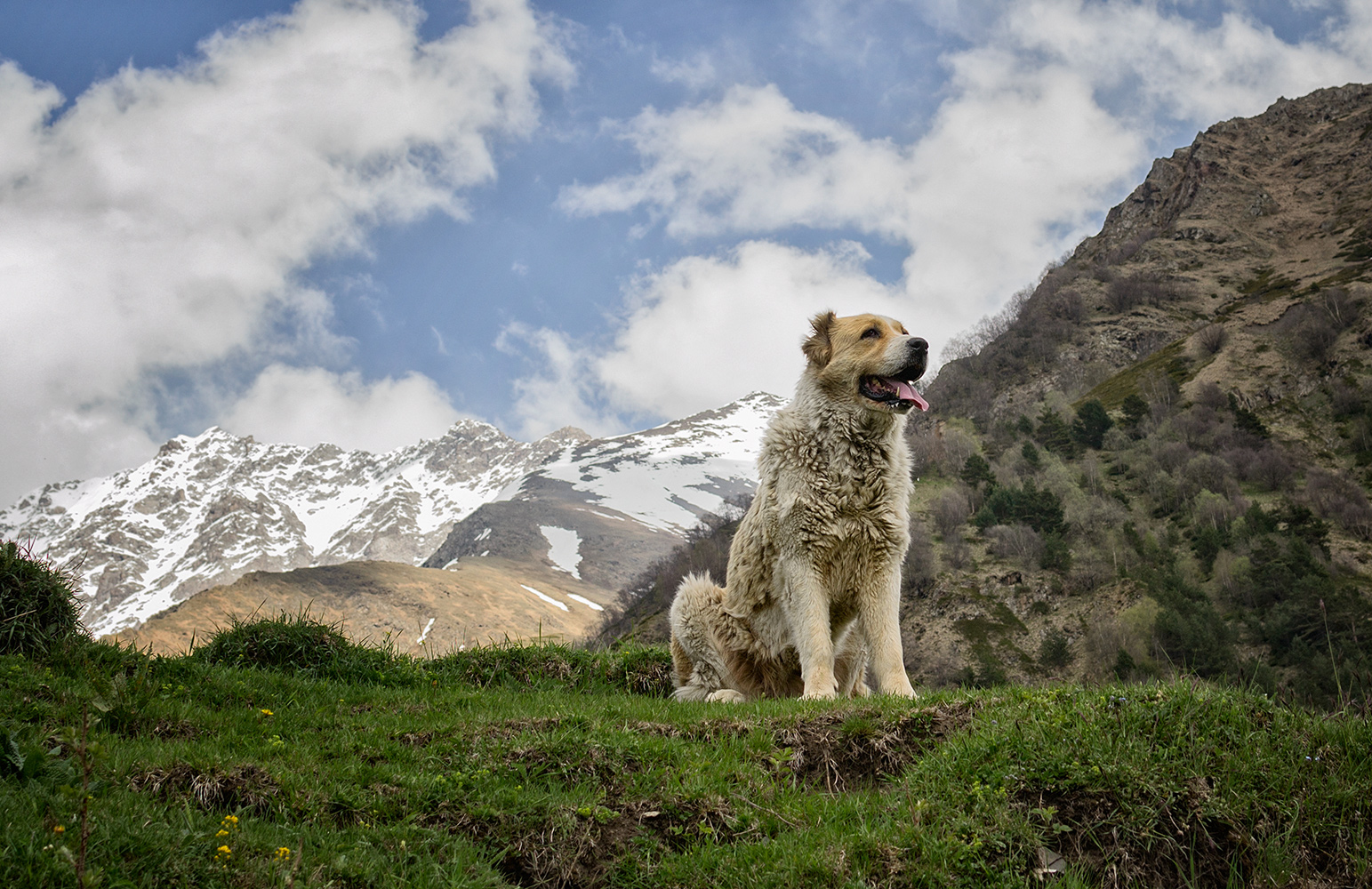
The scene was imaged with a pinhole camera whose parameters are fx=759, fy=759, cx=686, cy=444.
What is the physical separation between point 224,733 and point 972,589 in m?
94.3

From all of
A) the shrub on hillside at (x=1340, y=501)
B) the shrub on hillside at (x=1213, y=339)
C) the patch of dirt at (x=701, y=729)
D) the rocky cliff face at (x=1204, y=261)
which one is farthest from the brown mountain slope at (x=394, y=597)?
the shrub on hillside at (x=1213, y=339)

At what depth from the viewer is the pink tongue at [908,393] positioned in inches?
272

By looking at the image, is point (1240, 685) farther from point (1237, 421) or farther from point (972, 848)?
point (1237, 421)

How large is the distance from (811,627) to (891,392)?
89.4 inches

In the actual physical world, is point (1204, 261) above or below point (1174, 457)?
above

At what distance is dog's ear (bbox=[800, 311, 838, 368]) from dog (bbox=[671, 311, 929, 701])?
10 mm

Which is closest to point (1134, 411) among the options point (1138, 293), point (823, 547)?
point (1138, 293)

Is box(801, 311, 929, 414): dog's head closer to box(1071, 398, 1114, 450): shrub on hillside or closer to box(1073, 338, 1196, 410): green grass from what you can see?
box(1071, 398, 1114, 450): shrub on hillside

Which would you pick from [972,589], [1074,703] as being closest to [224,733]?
[1074,703]

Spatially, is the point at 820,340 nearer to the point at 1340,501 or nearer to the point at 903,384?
the point at 903,384

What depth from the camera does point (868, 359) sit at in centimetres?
715

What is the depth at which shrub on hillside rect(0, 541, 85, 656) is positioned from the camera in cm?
599

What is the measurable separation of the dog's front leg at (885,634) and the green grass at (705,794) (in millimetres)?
969

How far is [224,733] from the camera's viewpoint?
5.05 metres
